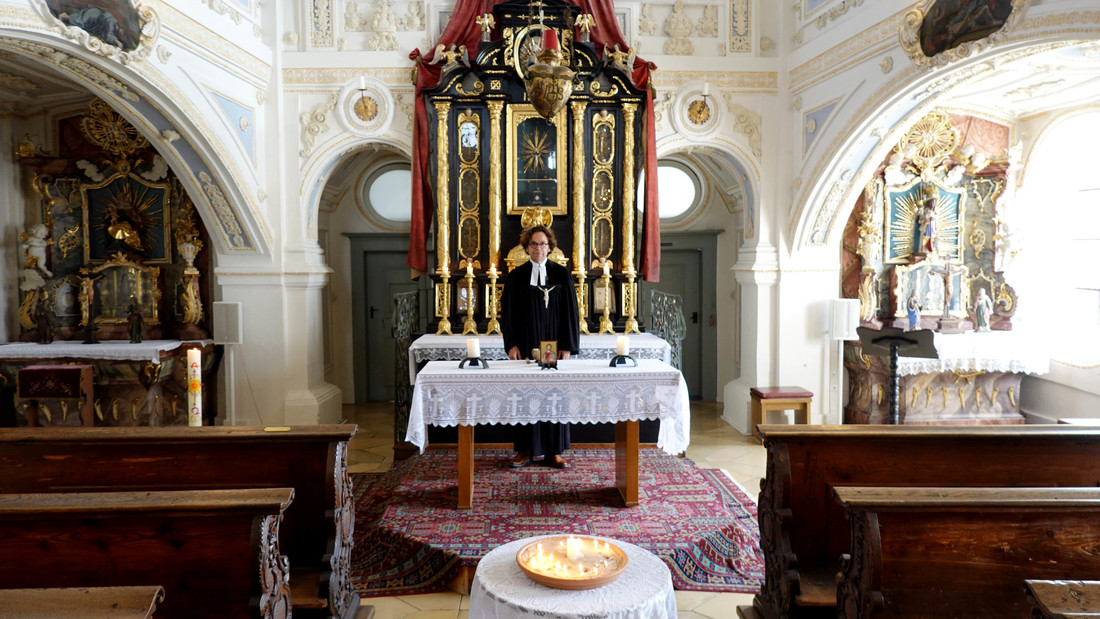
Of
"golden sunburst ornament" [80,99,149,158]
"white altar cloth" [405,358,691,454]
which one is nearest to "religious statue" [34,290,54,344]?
"golden sunburst ornament" [80,99,149,158]

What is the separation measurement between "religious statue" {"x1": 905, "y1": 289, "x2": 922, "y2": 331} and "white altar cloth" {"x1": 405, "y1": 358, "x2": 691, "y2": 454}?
14.9 feet

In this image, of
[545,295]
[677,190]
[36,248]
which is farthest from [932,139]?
[36,248]

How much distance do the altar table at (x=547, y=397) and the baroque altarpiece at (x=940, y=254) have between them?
4.06 meters

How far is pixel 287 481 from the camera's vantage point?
3377mm

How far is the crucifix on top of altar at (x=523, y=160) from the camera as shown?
7.24m

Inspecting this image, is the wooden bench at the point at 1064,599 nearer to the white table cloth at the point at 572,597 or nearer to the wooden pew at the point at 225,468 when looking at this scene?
the white table cloth at the point at 572,597

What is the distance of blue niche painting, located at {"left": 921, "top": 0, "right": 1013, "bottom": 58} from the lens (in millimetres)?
4676

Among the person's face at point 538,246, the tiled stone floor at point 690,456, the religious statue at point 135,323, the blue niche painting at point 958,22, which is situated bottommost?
the tiled stone floor at point 690,456

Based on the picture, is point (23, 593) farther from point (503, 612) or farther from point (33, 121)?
point (33, 121)

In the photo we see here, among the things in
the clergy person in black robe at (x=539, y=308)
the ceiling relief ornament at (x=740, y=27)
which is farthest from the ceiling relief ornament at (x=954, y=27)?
the clergy person in black robe at (x=539, y=308)

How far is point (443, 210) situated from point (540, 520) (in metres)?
3.89

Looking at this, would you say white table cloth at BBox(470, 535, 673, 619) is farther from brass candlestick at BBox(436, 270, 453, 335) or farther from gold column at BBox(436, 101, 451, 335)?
gold column at BBox(436, 101, 451, 335)

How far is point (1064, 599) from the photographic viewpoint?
5.98 feet

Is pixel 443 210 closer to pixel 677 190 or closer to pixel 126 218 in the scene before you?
pixel 677 190
